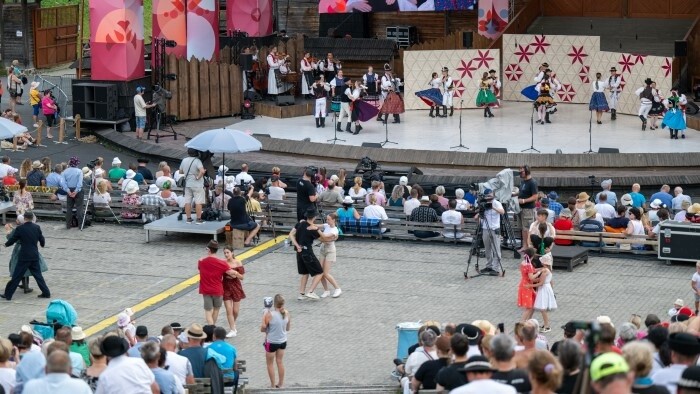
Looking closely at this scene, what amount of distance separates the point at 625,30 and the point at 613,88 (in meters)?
5.57

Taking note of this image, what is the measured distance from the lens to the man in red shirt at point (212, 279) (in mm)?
19141

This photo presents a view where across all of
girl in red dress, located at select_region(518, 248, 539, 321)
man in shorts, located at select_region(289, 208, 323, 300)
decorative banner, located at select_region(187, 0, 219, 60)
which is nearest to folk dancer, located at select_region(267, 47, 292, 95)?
decorative banner, located at select_region(187, 0, 219, 60)

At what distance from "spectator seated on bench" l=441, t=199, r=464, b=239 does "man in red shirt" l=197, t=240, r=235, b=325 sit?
567cm

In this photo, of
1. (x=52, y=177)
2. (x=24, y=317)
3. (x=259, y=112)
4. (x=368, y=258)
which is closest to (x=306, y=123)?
(x=259, y=112)

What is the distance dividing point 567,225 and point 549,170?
339 inches

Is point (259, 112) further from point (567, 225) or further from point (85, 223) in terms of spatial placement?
point (567, 225)

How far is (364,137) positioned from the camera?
3494cm

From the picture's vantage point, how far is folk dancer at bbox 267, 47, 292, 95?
128 ft

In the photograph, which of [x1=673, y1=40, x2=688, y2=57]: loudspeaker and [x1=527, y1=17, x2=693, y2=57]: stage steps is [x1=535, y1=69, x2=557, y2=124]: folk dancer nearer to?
[x1=673, y1=40, x2=688, y2=57]: loudspeaker

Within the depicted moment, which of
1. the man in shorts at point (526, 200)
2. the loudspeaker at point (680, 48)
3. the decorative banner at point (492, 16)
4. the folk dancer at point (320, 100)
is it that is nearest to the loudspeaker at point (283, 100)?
the folk dancer at point (320, 100)

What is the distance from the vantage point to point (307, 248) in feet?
68.2

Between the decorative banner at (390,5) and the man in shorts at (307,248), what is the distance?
2027 cm

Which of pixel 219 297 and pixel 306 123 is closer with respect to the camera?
pixel 219 297

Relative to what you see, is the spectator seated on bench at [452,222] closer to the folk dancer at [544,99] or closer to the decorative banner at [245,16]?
the folk dancer at [544,99]
